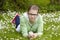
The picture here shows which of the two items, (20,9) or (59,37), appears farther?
(20,9)

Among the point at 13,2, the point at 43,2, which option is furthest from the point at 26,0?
the point at 43,2

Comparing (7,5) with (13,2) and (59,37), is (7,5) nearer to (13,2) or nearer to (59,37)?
(13,2)

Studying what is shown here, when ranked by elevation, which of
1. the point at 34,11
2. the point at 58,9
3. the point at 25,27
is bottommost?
the point at 58,9

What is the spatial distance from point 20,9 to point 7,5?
4.62 ft

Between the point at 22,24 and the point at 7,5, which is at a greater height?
the point at 22,24

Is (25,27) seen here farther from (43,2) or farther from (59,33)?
(43,2)

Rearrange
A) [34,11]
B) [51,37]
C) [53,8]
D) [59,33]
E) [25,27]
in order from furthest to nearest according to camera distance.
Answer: [53,8], [59,33], [51,37], [25,27], [34,11]

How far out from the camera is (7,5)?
2719 centimetres

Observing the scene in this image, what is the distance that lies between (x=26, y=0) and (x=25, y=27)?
21.5 m

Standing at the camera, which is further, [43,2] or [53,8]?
[43,2]

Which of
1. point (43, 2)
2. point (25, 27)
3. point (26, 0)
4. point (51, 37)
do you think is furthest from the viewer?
point (43, 2)

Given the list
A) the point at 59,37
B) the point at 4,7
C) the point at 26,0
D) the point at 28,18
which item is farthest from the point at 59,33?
the point at 26,0

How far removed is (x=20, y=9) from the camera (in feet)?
91.1

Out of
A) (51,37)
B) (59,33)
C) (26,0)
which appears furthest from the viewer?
(26,0)
